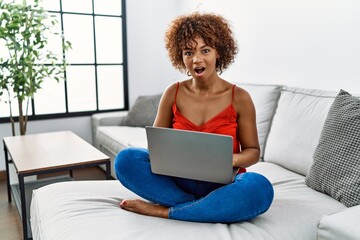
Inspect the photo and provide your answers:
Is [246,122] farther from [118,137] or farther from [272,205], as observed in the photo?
[118,137]

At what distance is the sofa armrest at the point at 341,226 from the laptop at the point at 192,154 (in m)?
0.33

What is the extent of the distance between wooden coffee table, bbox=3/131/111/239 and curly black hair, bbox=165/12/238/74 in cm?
87

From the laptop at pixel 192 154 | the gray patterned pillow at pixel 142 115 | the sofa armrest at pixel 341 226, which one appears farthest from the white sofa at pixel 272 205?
the gray patterned pillow at pixel 142 115

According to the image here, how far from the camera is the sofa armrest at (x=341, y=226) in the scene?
959 millimetres

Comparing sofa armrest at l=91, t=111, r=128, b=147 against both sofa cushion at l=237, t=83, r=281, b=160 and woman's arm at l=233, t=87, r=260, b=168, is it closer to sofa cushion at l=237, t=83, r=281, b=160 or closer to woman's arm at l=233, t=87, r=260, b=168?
sofa cushion at l=237, t=83, r=281, b=160

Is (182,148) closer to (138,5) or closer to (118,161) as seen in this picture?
→ (118,161)

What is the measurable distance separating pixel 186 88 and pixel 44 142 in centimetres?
140

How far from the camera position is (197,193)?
1.35 metres

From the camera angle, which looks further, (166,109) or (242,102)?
(166,109)


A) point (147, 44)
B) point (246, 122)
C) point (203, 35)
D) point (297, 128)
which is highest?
point (147, 44)

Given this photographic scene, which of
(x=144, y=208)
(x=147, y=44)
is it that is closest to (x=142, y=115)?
(x=147, y=44)

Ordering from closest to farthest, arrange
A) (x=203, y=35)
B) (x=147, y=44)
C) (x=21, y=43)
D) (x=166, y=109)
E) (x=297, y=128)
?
(x=203, y=35) < (x=166, y=109) < (x=297, y=128) < (x=21, y=43) < (x=147, y=44)

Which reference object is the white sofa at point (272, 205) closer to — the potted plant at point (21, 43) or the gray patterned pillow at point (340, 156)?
the gray patterned pillow at point (340, 156)

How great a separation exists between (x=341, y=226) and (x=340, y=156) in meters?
0.50
